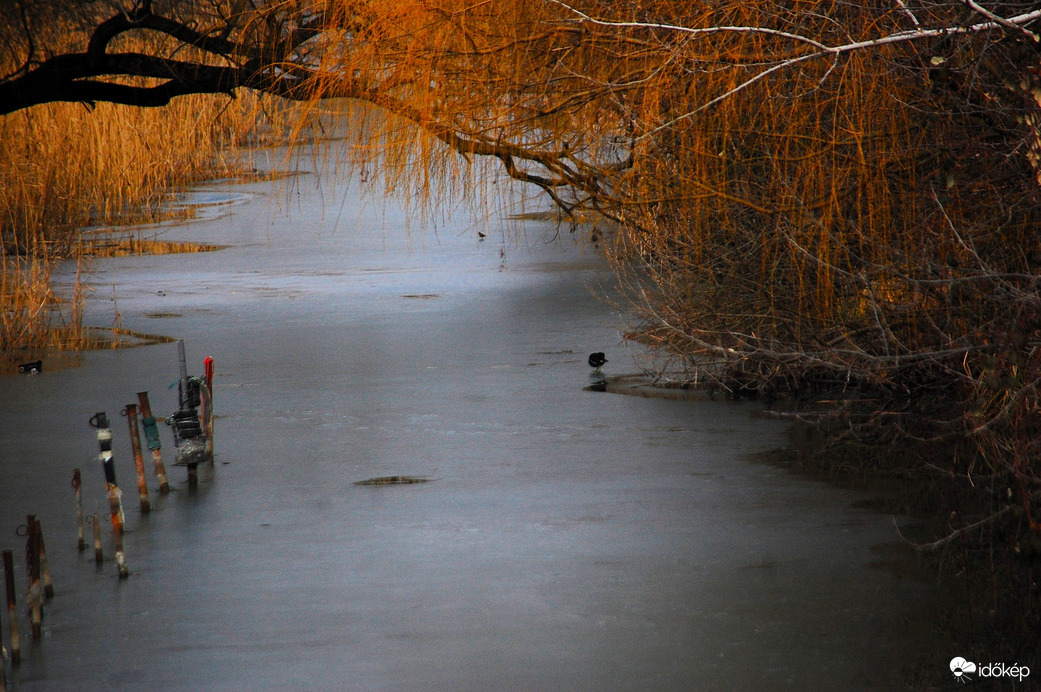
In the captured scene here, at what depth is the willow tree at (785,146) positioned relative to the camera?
5.80 m

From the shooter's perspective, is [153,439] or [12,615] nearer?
[12,615]

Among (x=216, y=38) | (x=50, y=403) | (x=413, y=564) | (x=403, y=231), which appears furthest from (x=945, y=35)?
(x=403, y=231)

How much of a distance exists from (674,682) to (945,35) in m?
2.28

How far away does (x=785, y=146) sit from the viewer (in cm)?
721

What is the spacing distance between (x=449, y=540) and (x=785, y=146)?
2.67 m

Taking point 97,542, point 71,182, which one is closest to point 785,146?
point 97,542

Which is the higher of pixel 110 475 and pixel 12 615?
pixel 110 475

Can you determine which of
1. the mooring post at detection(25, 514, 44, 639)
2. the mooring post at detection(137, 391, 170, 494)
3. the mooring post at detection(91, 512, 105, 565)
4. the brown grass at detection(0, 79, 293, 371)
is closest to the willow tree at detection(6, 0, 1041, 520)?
the mooring post at detection(137, 391, 170, 494)
